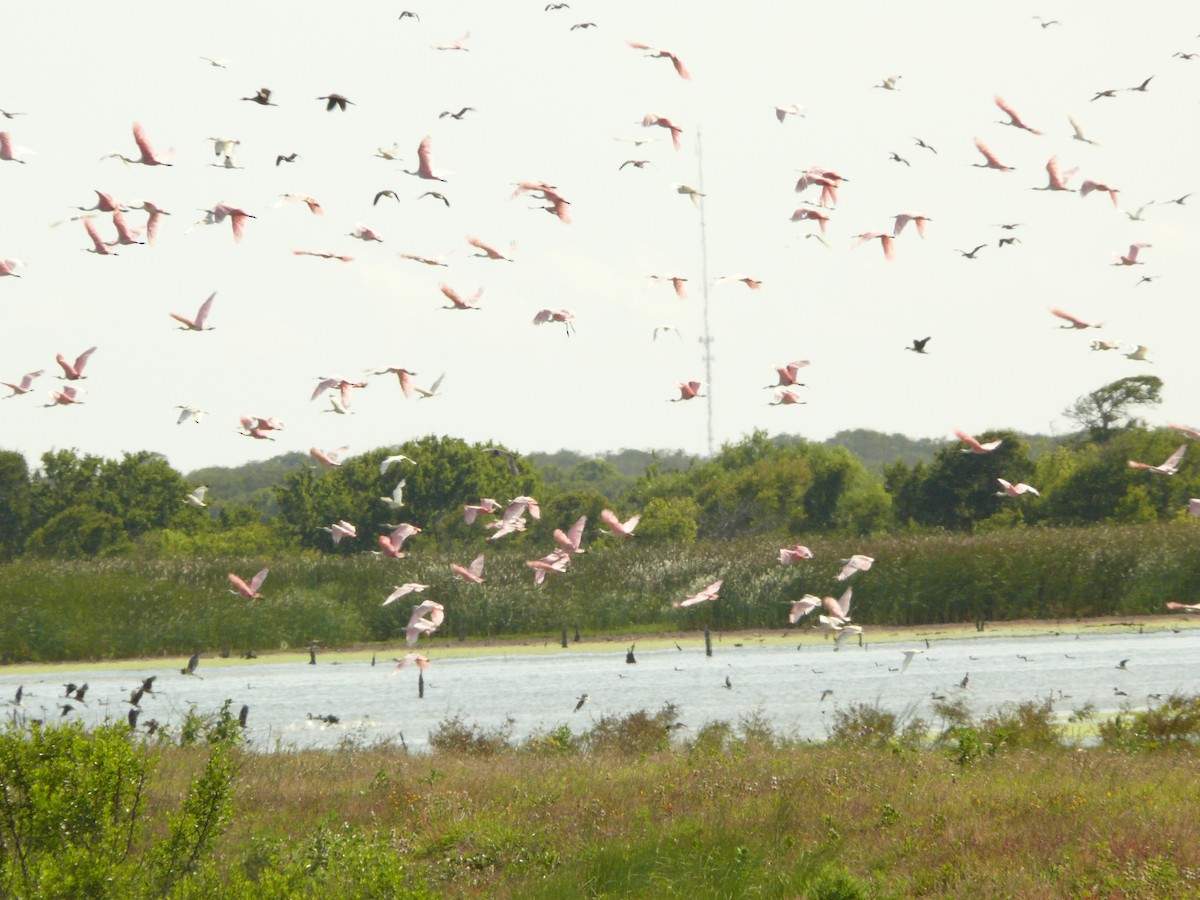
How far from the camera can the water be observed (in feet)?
96.3

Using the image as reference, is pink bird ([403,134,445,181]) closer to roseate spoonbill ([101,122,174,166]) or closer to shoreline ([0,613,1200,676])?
→ roseate spoonbill ([101,122,174,166])

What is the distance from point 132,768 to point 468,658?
31157mm

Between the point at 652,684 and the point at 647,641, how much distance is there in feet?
26.4

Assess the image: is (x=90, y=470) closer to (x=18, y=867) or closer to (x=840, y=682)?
(x=840, y=682)

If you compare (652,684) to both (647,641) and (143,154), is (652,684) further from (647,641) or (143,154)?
(143,154)

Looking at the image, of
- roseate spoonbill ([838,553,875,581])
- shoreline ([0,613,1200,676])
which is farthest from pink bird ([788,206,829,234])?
shoreline ([0,613,1200,676])

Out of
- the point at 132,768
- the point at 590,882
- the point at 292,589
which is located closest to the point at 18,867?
the point at 132,768

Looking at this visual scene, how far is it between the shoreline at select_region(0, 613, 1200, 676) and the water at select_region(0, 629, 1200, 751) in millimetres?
290

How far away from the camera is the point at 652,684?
3512cm

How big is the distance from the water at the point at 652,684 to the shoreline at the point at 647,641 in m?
0.29

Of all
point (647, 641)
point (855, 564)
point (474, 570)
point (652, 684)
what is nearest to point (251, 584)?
point (474, 570)

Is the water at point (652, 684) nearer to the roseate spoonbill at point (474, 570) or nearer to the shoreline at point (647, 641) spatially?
the shoreline at point (647, 641)

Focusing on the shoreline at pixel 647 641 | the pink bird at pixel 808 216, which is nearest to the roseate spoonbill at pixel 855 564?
the pink bird at pixel 808 216

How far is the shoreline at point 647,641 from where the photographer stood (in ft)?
132
